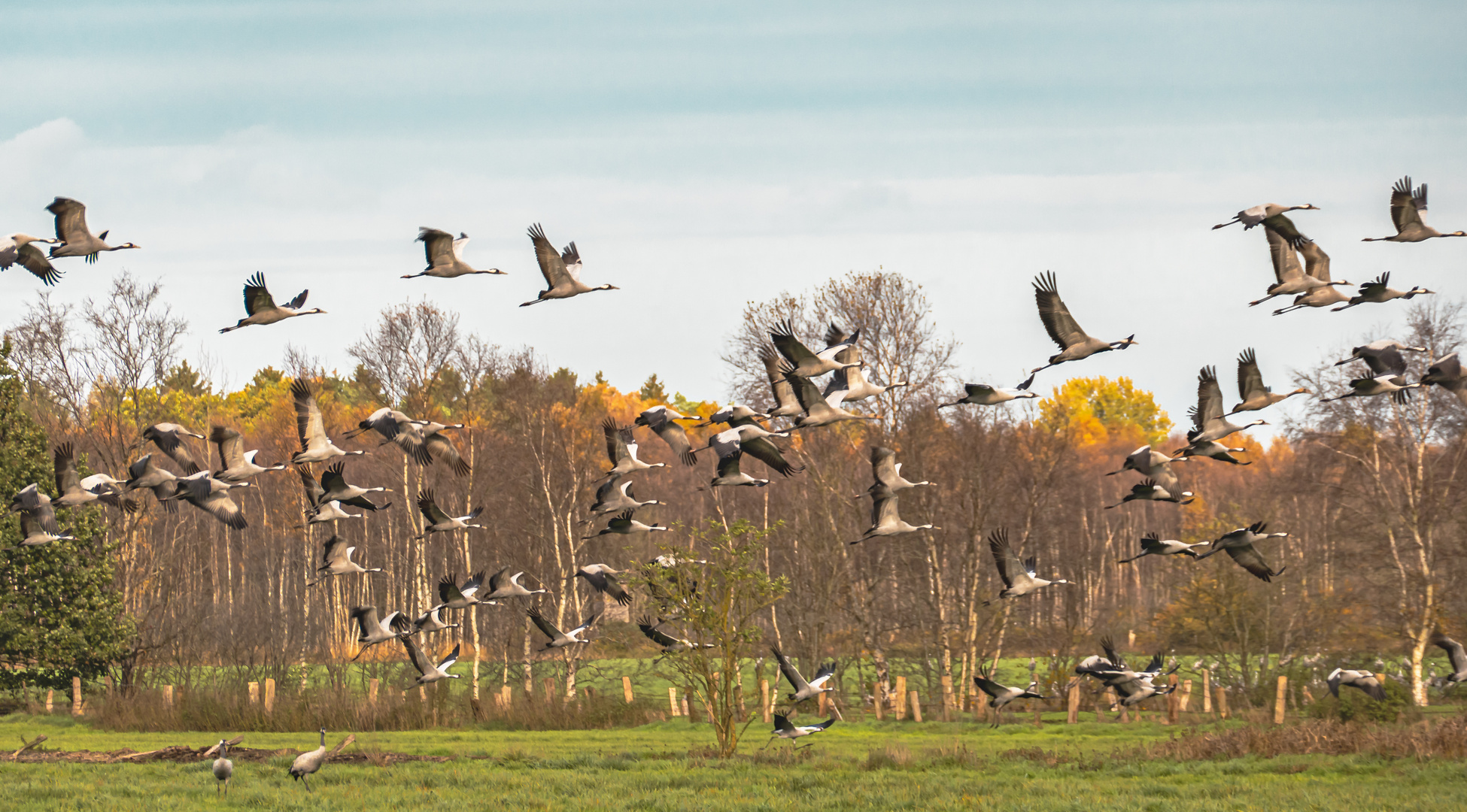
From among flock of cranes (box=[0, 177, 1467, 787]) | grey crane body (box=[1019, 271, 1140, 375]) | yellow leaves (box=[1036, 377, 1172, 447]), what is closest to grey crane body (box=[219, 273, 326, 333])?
flock of cranes (box=[0, 177, 1467, 787])

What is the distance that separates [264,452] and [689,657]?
52071 millimetres

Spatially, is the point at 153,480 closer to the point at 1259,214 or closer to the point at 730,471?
the point at 730,471

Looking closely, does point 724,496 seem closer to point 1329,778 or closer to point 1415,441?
point 1415,441

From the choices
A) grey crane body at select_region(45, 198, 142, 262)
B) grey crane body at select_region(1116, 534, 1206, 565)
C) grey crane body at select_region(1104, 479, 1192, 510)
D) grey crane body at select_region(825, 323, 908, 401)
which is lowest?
grey crane body at select_region(1116, 534, 1206, 565)

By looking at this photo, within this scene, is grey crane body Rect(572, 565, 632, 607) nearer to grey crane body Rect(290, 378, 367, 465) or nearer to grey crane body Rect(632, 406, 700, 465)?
grey crane body Rect(632, 406, 700, 465)

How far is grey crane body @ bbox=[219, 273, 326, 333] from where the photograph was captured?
1967 centimetres

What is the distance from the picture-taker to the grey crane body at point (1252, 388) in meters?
19.4

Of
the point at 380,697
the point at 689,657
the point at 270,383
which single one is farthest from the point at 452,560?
the point at 270,383

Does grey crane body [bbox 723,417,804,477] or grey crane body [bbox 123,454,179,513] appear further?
grey crane body [bbox 723,417,804,477]

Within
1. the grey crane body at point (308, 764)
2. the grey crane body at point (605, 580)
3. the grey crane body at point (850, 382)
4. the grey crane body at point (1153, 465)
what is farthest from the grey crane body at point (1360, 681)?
the grey crane body at point (308, 764)

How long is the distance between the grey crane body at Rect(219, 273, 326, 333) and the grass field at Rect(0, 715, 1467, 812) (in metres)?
7.33

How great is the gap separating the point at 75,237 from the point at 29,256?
34.3 inches

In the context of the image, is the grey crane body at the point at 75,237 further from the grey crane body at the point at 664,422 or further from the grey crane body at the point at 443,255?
the grey crane body at the point at 664,422

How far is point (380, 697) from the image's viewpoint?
121 ft
